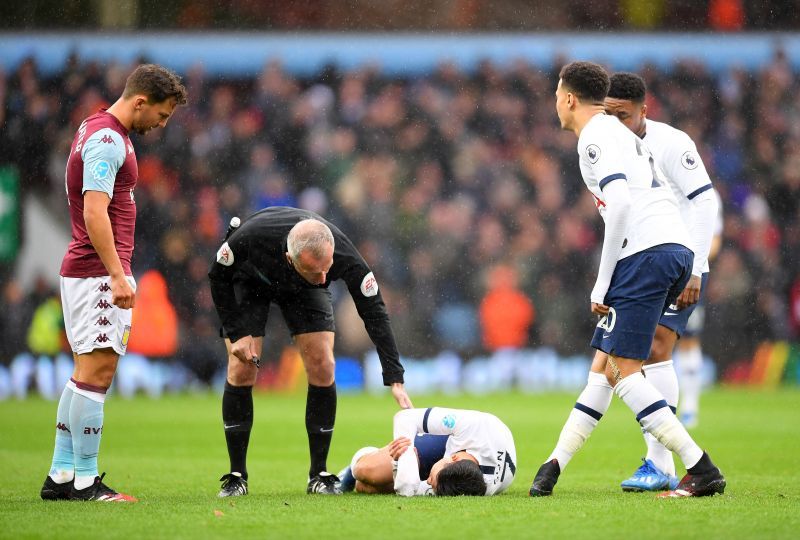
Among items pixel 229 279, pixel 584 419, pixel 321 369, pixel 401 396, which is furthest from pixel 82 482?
pixel 584 419

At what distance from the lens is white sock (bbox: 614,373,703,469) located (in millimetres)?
5785

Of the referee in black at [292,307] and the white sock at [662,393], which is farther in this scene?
the white sock at [662,393]

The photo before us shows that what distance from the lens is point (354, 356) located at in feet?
55.0

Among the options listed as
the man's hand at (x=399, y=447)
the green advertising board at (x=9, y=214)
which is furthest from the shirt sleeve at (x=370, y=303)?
the green advertising board at (x=9, y=214)

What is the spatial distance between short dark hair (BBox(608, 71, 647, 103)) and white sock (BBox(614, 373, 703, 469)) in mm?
1705

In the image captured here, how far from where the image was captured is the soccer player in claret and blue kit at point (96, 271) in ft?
19.4

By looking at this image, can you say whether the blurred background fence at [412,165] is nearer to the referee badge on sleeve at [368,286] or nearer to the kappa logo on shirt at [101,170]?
the referee badge on sleeve at [368,286]

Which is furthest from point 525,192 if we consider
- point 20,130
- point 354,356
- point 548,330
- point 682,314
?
point 682,314

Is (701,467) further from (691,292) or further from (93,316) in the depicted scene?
(93,316)

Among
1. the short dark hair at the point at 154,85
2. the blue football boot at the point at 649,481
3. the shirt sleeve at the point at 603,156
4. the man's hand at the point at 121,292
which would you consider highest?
the short dark hair at the point at 154,85

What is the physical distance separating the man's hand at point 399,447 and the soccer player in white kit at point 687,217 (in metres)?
1.40

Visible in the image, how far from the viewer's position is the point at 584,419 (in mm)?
6191

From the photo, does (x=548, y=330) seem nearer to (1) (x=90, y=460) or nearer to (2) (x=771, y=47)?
(2) (x=771, y=47)

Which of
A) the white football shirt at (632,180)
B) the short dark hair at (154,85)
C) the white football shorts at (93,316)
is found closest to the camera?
the white football shirt at (632,180)
